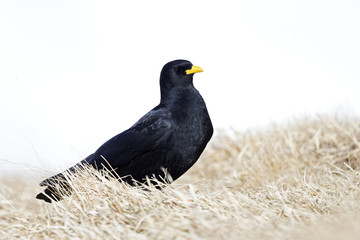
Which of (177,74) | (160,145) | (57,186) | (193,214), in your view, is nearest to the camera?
(193,214)

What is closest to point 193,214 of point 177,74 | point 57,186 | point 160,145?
point 160,145

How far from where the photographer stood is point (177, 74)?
5.75 metres

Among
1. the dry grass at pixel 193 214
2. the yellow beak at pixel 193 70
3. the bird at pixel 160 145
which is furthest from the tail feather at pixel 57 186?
the yellow beak at pixel 193 70

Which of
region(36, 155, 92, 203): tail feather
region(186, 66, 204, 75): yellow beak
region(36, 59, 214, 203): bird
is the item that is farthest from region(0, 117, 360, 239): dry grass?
region(186, 66, 204, 75): yellow beak

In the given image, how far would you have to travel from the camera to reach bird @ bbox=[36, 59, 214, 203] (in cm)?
506

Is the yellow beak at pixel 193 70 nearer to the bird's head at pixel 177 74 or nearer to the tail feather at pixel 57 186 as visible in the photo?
the bird's head at pixel 177 74

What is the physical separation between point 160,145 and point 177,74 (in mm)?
1058

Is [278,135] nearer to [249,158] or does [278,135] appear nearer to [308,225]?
[249,158]

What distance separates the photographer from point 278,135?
838 cm

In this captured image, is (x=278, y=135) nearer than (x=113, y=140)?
No

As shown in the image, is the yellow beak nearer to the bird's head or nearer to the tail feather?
the bird's head

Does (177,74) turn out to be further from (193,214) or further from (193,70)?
(193,214)

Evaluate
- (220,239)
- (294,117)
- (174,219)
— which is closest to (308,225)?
(220,239)

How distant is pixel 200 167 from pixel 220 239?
610 centimetres
